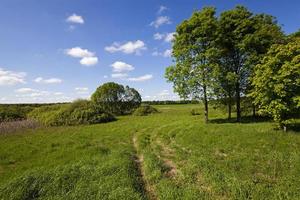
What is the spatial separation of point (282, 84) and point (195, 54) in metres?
10.6

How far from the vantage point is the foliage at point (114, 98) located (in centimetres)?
5691

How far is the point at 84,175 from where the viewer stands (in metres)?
9.34

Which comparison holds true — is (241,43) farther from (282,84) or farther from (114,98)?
(114,98)

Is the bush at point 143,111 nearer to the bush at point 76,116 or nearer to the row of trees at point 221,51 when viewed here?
the bush at point 76,116

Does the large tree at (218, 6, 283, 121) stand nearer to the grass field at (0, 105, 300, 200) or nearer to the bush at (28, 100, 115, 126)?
the grass field at (0, 105, 300, 200)

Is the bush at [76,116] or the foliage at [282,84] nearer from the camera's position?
the foliage at [282,84]

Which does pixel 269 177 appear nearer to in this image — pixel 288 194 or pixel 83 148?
pixel 288 194

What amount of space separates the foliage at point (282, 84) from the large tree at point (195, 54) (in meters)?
6.75

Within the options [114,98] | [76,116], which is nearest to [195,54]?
[76,116]

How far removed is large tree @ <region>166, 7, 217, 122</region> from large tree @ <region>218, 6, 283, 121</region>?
1386mm

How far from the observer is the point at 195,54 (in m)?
23.2

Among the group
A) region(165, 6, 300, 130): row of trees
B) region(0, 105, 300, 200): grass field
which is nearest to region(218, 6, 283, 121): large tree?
region(165, 6, 300, 130): row of trees

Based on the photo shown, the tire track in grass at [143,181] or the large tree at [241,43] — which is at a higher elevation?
the large tree at [241,43]

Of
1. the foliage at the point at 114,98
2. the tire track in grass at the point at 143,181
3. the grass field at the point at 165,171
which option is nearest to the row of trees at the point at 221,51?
the grass field at the point at 165,171
